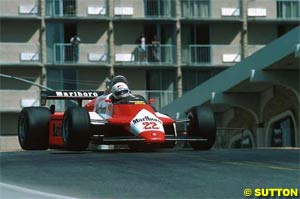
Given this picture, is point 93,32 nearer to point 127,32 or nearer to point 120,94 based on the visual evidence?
point 127,32

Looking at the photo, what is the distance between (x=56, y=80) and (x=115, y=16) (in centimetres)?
577

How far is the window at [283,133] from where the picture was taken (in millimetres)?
34656

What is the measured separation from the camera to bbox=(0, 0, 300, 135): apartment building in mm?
52750

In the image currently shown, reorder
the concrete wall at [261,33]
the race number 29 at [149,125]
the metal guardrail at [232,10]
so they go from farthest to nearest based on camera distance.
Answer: the concrete wall at [261,33] < the metal guardrail at [232,10] < the race number 29 at [149,125]

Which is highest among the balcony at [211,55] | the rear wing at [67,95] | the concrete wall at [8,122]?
the balcony at [211,55]

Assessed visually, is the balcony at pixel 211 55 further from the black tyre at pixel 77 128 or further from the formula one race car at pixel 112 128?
the black tyre at pixel 77 128

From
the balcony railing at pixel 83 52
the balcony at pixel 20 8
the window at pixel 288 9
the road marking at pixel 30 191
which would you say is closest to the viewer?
the road marking at pixel 30 191

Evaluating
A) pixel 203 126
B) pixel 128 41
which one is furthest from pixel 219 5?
pixel 203 126

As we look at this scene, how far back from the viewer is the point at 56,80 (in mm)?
53688

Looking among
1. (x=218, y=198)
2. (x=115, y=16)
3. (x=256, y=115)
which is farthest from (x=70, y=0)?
(x=218, y=198)

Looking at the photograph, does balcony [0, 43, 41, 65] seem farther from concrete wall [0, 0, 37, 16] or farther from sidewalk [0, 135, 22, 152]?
sidewalk [0, 135, 22, 152]

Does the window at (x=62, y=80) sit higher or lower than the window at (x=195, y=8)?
lower

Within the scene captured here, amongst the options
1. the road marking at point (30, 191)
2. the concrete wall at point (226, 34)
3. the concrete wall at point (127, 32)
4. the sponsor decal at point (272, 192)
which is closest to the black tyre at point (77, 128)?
the road marking at point (30, 191)

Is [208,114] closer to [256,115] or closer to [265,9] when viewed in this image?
[256,115]
